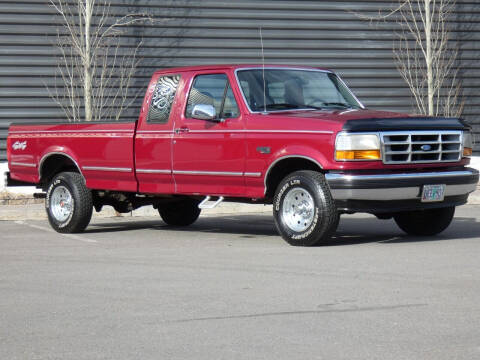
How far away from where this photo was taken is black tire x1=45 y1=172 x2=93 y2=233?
1244 centimetres

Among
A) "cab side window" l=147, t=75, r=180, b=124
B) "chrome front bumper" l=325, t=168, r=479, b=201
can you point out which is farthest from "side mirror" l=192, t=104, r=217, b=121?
"chrome front bumper" l=325, t=168, r=479, b=201

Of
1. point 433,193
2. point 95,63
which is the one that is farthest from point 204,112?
point 95,63

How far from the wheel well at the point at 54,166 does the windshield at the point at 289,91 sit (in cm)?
286

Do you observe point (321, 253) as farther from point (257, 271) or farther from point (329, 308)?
point (329, 308)

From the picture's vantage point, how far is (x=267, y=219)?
569 inches

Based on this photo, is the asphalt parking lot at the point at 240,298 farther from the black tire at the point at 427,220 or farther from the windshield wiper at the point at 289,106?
the windshield wiper at the point at 289,106

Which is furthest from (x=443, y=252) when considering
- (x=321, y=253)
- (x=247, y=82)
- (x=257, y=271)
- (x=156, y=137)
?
(x=156, y=137)

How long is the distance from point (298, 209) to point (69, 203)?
11.3ft

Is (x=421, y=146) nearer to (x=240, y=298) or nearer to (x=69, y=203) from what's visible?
(x=240, y=298)

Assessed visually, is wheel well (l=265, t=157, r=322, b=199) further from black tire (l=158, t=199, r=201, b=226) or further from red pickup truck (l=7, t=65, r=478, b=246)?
black tire (l=158, t=199, r=201, b=226)

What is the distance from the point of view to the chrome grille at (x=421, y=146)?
1011 cm

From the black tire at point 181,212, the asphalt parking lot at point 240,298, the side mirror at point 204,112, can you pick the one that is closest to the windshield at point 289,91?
the side mirror at point 204,112

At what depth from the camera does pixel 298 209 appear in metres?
10.4

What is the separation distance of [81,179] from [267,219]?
3006 mm
